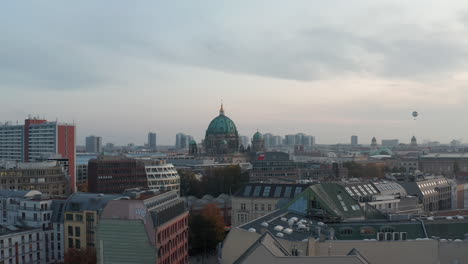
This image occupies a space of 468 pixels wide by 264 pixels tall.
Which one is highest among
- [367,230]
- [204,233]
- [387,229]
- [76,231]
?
[387,229]

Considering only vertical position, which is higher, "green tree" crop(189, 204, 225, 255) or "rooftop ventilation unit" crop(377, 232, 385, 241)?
"rooftop ventilation unit" crop(377, 232, 385, 241)

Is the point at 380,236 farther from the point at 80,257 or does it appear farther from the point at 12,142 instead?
the point at 12,142

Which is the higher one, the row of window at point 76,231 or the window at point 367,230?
the window at point 367,230

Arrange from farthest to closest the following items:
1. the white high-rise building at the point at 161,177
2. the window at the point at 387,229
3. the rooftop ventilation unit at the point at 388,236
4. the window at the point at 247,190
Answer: the white high-rise building at the point at 161,177, the window at the point at 247,190, the window at the point at 387,229, the rooftop ventilation unit at the point at 388,236

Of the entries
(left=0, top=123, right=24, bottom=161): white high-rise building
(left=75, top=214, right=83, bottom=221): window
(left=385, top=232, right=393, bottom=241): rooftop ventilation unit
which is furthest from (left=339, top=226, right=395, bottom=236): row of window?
(left=0, top=123, right=24, bottom=161): white high-rise building

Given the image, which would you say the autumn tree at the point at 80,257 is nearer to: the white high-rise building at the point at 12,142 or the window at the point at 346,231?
the window at the point at 346,231

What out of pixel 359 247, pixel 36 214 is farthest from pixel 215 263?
pixel 359 247

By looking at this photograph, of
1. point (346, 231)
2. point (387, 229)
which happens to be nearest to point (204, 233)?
point (346, 231)

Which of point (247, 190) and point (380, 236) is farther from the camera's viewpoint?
point (247, 190)

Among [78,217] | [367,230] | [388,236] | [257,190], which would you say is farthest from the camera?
[257,190]

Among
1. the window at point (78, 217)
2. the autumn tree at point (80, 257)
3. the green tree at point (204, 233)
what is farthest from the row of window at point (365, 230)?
the window at point (78, 217)

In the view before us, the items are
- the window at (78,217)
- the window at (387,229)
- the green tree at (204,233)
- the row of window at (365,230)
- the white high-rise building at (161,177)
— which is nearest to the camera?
the window at (387,229)

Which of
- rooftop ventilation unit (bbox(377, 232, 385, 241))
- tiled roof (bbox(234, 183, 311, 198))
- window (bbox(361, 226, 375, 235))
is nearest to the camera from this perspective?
rooftop ventilation unit (bbox(377, 232, 385, 241))

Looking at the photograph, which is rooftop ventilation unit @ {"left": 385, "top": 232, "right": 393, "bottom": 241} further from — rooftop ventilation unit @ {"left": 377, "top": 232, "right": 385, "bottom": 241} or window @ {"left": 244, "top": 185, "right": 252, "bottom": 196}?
window @ {"left": 244, "top": 185, "right": 252, "bottom": 196}
